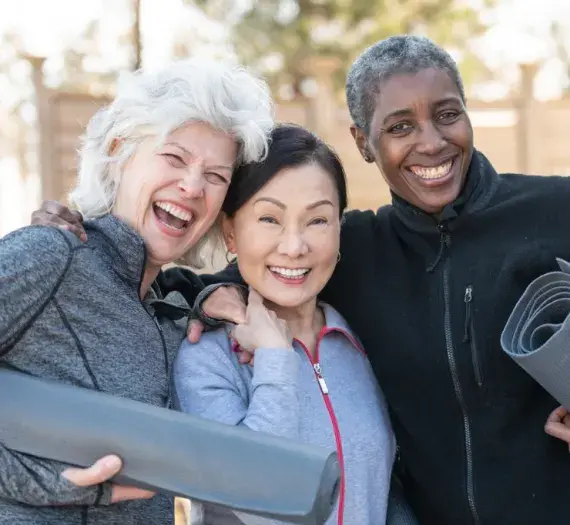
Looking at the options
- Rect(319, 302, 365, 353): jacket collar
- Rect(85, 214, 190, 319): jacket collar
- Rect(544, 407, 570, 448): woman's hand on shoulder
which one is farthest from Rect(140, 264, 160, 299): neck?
Rect(544, 407, 570, 448): woman's hand on shoulder

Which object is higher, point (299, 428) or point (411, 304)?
point (411, 304)

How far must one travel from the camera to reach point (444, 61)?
2248 millimetres

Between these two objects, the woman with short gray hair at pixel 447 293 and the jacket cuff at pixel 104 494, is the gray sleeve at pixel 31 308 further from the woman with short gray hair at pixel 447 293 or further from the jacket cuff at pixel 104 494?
the woman with short gray hair at pixel 447 293

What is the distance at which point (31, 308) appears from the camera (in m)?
1.66

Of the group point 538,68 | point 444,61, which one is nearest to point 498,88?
point 538,68

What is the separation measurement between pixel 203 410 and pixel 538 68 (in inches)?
357

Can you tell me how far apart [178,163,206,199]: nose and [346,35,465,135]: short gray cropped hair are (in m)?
0.55

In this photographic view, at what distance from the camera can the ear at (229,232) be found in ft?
7.04

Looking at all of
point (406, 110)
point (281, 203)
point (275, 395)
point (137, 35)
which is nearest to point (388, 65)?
point (406, 110)

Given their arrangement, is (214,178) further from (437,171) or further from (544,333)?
(544,333)

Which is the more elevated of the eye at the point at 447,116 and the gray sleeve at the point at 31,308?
the eye at the point at 447,116

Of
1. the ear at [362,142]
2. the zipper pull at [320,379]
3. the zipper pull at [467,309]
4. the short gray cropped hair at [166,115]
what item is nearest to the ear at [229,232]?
the short gray cropped hair at [166,115]

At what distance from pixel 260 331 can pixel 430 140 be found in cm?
71

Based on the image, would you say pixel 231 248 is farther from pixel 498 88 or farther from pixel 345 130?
pixel 498 88
